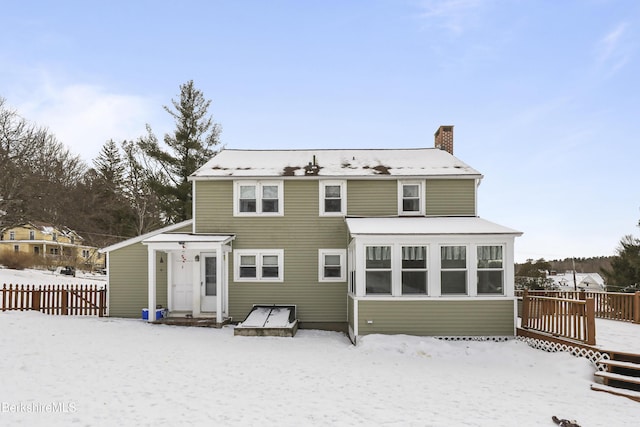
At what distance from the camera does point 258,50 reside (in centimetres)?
1967

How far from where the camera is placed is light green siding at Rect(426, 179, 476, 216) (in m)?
15.7

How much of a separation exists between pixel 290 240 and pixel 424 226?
4961mm

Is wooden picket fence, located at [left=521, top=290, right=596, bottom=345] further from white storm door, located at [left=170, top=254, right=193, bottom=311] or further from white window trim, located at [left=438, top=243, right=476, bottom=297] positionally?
white storm door, located at [left=170, top=254, right=193, bottom=311]

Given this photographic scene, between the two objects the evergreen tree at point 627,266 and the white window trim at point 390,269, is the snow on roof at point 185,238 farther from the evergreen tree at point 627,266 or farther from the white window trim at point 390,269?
the evergreen tree at point 627,266

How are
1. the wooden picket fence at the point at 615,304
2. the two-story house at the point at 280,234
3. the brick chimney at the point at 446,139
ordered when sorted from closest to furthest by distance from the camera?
the wooden picket fence at the point at 615,304, the two-story house at the point at 280,234, the brick chimney at the point at 446,139

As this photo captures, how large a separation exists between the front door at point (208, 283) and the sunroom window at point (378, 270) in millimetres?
5993

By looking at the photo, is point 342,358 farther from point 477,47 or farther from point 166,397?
point 477,47

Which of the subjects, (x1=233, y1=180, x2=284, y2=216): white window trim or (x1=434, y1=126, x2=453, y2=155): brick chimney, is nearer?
(x1=233, y1=180, x2=284, y2=216): white window trim

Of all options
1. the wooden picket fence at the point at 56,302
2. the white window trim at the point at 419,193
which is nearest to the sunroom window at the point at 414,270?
the white window trim at the point at 419,193

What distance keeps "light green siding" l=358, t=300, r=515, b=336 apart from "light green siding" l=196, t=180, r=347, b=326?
8.70ft

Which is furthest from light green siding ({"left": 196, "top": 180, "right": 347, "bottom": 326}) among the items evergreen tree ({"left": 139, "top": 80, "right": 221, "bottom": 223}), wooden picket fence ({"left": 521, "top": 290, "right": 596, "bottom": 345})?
evergreen tree ({"left": 139, "top": 80, "right": 221, "bottom": 223})

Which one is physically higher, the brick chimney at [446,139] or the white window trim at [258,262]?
the brick chimney at [446,139]

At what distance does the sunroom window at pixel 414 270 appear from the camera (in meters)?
13.3

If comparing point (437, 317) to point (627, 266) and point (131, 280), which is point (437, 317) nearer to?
point (131, 280)
